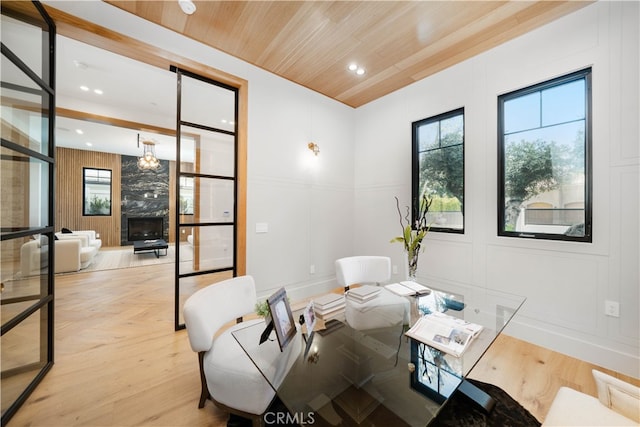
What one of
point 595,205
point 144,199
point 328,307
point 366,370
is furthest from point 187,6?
point 144,199

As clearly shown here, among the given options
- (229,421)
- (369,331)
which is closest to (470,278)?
(369,331)

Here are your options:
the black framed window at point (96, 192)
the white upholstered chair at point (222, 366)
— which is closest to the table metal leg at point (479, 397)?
the white upholstered chair at point (222, 366)

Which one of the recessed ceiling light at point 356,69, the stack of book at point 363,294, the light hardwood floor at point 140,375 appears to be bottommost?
the light hardwood floor at point 140,375

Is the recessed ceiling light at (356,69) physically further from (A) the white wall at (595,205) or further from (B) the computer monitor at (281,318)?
(B) the computer monitor at (281,318)

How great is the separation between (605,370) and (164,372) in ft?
11.4

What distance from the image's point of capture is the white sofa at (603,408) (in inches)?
37.2

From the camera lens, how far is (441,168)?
3018 millimetres

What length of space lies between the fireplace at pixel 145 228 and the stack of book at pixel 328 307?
28.5ft

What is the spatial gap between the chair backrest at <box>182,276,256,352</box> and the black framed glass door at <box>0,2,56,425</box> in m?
1.07

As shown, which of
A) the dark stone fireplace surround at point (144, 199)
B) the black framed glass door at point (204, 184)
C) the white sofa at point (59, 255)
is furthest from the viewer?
the dark stone fireplace surround at point (144, 199)

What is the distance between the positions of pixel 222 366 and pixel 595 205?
3.02m

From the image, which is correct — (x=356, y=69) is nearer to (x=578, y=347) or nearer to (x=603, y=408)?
(x=603, y=408)

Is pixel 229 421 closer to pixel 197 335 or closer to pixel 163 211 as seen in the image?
pixel 197 335

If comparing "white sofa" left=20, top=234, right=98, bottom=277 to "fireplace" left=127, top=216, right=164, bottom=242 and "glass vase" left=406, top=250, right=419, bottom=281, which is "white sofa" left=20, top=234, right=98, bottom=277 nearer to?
"fireplace" left=127, top=216, right=164, bottom=242
